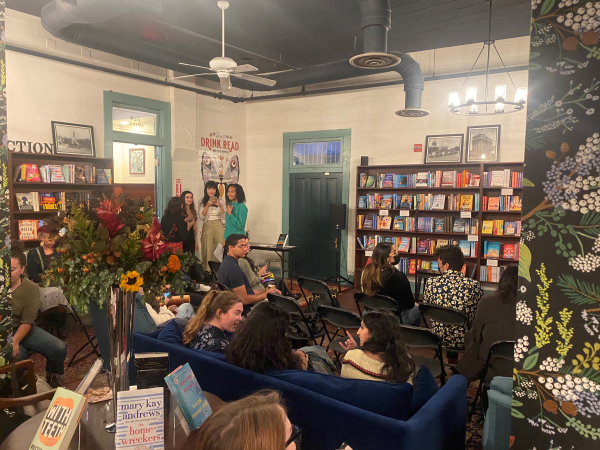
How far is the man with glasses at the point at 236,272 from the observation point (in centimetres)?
400

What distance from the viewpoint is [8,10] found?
5094 mm

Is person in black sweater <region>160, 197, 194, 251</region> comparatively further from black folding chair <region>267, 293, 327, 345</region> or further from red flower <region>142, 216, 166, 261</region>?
red flower <region>142, 216, 166, 261</region>

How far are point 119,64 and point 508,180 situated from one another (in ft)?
20.1

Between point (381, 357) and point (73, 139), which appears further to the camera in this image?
point (73, 139)

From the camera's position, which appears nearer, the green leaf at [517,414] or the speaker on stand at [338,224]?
the green leaf at [517,414]

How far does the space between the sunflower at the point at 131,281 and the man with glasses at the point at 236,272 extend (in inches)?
93.5

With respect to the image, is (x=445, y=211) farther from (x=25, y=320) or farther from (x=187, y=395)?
(x=187, y=395)

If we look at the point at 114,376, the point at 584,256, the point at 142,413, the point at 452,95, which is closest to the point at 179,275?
the point at 114,376

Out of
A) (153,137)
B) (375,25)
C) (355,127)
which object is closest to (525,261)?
(375,25)

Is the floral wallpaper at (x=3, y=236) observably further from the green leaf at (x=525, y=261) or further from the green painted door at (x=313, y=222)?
the green painted door at (x=313, y=222)

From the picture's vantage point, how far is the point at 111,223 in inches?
63.8

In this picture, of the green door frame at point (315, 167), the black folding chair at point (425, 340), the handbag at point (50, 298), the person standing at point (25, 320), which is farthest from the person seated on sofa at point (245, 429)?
the green door frame at point (315, 167)

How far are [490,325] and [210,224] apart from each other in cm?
530

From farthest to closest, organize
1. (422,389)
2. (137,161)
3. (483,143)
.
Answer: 1. (137,161)
2. (483,143)
3. (422,389)
